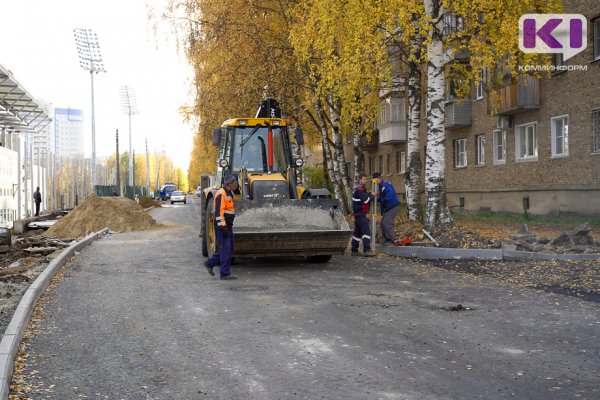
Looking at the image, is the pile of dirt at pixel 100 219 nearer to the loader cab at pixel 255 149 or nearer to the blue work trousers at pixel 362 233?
the loader cab at pixel 255 149

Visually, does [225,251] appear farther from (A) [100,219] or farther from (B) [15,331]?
(A) [100,219]

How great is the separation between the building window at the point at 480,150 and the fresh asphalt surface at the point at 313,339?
20.4 metres

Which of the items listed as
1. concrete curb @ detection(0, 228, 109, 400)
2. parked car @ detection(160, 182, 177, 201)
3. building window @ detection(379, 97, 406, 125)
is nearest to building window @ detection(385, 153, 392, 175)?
building window @ detection(379, 97, 406, 125)

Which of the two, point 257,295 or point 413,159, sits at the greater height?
point 413,159

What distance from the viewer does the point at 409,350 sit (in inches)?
256

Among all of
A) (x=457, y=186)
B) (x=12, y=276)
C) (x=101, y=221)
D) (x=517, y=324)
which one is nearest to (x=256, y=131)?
(x=12, y=276)

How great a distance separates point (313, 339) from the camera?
22.8ft

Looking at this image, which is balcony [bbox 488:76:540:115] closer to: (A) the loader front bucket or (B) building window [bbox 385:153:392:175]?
(A) the loader front bucket

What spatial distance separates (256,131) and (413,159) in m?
6.48

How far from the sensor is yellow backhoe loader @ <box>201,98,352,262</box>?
12289 mm

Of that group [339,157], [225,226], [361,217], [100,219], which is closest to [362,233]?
[361,217]

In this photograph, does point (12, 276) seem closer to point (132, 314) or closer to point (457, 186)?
point (132, 314)

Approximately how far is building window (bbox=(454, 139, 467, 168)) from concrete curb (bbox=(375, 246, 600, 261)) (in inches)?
742


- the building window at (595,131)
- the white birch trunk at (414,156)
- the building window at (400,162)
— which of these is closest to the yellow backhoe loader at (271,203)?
the white birch trunk at (414,156)
